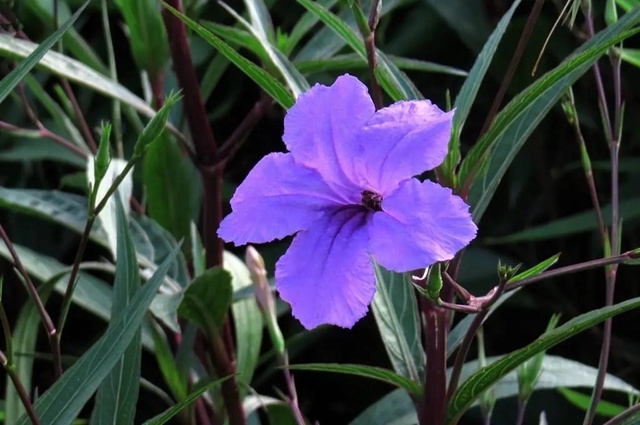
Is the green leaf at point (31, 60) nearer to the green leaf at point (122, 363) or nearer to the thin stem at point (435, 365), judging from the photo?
the green leaf at point (122, 363)

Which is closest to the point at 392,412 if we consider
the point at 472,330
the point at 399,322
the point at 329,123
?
the point at 399,322

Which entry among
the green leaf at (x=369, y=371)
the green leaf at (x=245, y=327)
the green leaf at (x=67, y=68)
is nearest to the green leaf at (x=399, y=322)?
the green leaf at (x=369, y=371)

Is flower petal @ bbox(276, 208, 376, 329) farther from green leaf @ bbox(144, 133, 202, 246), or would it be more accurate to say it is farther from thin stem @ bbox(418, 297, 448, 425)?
green leaf @ bbox(144, 133, 202, 246)

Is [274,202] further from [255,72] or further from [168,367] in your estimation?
[168,367]

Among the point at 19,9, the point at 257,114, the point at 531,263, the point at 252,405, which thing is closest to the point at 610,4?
the point at 257,114

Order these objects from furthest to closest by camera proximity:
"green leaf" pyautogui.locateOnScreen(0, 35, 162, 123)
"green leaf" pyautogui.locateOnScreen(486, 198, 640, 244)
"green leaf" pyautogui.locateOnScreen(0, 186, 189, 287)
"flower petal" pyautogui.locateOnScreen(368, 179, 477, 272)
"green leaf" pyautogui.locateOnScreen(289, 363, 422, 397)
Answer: "green leaf" pyautogui.locateOnScreen(486, 198, 640, 244)
"green leaf" pyautogui.locateOnScreen(0, 186, 189, 287)
"green leaf" pyautogui.locateOnScreen(0, 35, 162, 123)
"green leaf" pyautogui.locateOnScreen(289, 363, 422, 397)
"flower petal" pyautogui.locateOnScreen(368, 179, 477, 272)

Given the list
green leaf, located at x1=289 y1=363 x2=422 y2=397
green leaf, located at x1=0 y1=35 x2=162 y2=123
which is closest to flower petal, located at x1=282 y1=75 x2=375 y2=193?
green leaf, located at x1=289 y1=363 x2=422 y2=397
